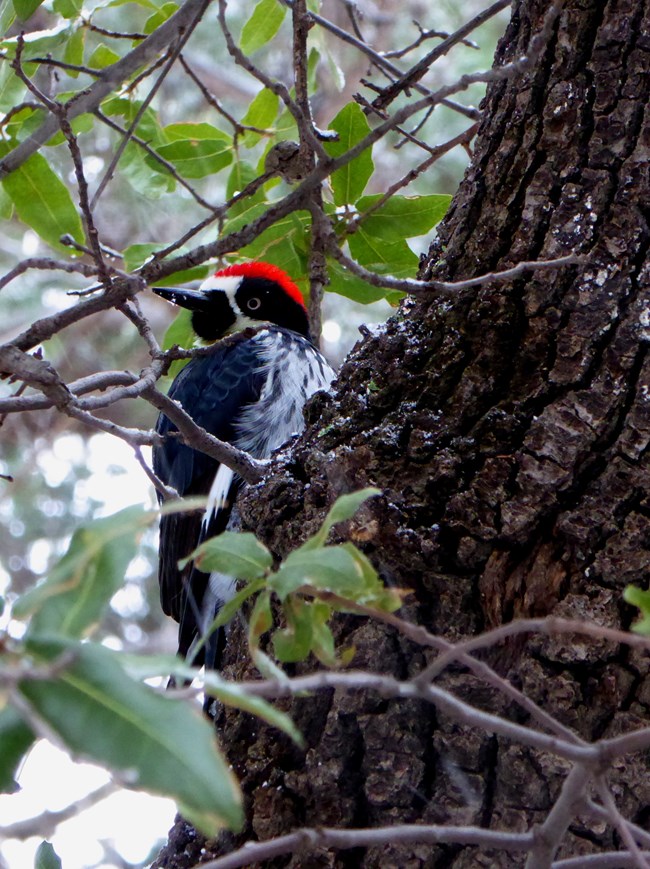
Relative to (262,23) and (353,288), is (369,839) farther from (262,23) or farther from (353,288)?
(262,23)

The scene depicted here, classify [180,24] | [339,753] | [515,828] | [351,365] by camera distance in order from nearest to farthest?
[515,828], [339,753], [351,365], [180,24]

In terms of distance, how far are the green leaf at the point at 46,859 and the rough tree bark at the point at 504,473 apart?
0.21 metres

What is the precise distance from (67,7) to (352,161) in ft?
2.33

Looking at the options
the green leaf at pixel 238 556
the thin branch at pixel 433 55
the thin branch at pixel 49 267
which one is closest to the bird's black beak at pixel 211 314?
the thin branch at pixel 433 55

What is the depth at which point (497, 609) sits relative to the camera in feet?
4.70

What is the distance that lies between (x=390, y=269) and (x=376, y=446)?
Answer: 30.2 inches

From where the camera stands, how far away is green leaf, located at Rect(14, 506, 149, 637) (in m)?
0.85

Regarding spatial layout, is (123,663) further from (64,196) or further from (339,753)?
(64,196)

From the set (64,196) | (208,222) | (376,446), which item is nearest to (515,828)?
(376,446)

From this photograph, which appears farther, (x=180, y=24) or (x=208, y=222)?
(x=180, y=24)

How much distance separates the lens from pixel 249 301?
3.80 meters

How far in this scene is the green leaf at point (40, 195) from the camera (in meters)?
2.21

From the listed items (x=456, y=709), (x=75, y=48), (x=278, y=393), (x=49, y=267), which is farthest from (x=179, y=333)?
(x=456, y=709)

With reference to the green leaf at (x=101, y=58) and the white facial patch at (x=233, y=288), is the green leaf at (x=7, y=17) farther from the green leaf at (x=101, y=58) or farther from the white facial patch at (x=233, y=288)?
the white facial patch at (x=233, y=288)
